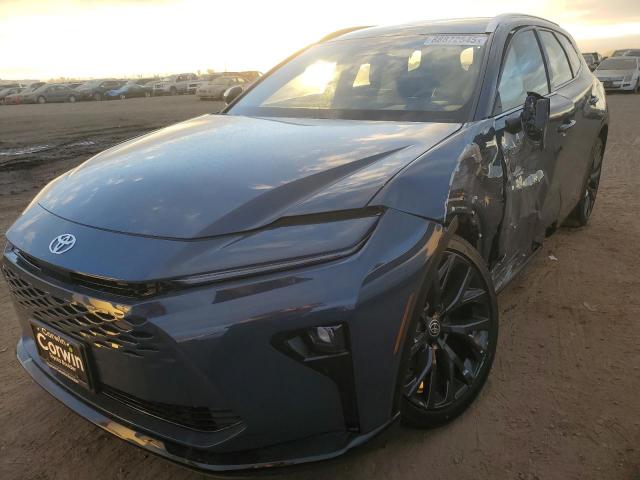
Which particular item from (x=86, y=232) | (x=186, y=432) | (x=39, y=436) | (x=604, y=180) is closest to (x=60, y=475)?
(x=39, y=436)

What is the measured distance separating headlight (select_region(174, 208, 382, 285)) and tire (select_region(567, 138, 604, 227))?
350 cm

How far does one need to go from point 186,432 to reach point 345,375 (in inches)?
21.9

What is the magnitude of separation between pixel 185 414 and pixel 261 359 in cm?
35

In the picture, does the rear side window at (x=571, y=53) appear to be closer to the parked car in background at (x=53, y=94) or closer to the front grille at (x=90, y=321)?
the front grille at (x=90, y=321)

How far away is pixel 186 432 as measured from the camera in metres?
1.78

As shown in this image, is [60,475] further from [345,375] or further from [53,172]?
[53,172]

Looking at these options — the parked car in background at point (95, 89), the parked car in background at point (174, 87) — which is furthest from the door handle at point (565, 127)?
the parked car in background at point (174, 87)

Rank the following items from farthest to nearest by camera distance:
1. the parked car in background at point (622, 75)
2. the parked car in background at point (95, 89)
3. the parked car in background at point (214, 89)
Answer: the parked car in background at point (95, 89), the parked car in background at point (214, 89), the parked car in background at point (622, 75)

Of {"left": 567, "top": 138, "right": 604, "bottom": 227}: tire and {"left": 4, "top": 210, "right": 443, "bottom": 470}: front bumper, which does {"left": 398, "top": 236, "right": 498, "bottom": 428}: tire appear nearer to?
{"left": 4, "top": 210, "right": 443, "bottom": 470}: front bumper

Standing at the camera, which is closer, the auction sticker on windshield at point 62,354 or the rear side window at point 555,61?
the auction sticker on windshield at point 62,354

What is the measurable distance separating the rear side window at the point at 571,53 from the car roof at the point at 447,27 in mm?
656

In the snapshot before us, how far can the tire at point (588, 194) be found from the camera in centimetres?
473

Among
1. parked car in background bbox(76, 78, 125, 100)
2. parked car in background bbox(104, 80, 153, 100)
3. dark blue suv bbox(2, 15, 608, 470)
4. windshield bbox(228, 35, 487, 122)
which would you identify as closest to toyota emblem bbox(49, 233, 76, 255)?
dark blue suv bbox(2, 15, 608, 470)

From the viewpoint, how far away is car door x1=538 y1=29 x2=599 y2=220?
3.59 metres
